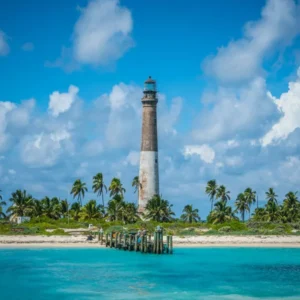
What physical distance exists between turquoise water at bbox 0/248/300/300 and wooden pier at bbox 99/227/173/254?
106 cm

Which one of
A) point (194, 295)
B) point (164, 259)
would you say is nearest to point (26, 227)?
point (164, 259)

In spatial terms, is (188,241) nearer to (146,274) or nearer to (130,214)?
(130,214)

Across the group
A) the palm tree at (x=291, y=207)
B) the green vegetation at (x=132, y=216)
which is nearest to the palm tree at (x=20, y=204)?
the green vegetation at (x=132, y=216)

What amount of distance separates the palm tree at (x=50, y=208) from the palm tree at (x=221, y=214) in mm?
21827

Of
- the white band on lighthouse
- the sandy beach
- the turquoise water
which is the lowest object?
the turquoise water

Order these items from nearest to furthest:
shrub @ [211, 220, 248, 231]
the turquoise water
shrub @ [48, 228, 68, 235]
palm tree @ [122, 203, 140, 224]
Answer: the turquoise water, shrub @ [48, 228, 68, 235], shrub @ [211, 220, 248, 231], palm tree @ [122, 203, 140, 224]

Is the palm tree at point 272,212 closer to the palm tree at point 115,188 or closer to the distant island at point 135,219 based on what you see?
the distant island at point 135,219

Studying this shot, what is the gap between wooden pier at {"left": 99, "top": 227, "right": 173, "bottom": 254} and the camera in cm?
5509

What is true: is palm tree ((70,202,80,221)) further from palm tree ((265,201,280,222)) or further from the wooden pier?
palm tree ((265,201,280,222))

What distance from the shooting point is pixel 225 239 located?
67.2 m

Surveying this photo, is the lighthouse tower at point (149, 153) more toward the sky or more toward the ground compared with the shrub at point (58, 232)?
more toward the sky

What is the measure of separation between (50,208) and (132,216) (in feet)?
43.1

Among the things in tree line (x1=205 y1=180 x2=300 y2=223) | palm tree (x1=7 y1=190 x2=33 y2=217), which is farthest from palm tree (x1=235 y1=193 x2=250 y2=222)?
palm tree (x1=7 y1=190 x2=33 y2=217)

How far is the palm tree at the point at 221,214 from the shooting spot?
79537 mm
